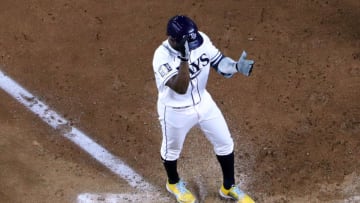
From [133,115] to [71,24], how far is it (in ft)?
5.92

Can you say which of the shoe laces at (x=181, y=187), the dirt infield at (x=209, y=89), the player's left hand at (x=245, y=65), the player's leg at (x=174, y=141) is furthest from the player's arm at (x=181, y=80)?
the dirt infield at (x=209, y=89)

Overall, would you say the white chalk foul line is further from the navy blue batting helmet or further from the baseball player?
the navy blue batting helmet

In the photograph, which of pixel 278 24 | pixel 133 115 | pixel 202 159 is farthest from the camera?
pixel 278 24

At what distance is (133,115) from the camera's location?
721cm

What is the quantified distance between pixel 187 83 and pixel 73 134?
7.54 feet

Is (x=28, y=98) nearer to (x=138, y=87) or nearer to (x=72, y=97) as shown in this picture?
(x=72, y=97)

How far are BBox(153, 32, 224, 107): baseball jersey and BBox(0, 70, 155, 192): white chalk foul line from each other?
1.34 metres

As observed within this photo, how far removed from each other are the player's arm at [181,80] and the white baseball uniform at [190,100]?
0.15 ft

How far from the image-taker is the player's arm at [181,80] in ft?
16.6

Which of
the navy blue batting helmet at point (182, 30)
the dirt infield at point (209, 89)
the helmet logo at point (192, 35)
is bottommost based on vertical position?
the dirt infield at point (209, 89)

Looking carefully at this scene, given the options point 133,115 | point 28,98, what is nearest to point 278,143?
point 133,115

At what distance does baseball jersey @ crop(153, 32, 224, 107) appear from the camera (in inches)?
206

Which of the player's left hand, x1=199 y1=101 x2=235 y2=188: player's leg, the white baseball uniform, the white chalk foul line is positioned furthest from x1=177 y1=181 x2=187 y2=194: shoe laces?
the player's left hand

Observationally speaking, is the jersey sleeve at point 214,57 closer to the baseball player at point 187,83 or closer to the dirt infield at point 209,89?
the baseball player at point 187,83
